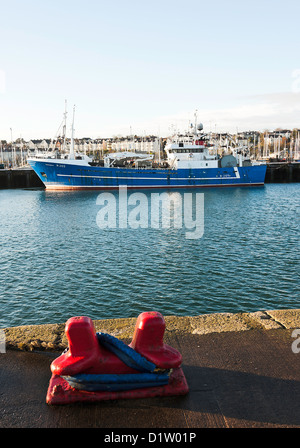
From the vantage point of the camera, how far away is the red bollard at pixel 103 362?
11.6 feet

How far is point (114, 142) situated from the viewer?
14000 centimetres

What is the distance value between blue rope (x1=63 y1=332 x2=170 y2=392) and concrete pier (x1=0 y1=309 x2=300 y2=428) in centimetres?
15

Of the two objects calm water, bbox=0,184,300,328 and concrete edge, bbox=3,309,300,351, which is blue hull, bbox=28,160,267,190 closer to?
calm water, bbox=0,184,300,328

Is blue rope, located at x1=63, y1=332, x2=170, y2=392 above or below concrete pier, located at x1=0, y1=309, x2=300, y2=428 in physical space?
above

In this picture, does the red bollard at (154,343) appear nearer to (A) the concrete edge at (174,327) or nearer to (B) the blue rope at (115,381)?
(B) the blue rope at (115,381)

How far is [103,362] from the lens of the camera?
3.71 metres

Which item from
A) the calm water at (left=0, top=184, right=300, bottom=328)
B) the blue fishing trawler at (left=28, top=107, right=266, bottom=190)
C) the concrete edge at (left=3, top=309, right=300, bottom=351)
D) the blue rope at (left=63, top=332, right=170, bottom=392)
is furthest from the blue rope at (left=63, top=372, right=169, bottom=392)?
the blue fishing trawler at (left=28, top=107, right=266, bottom=190)

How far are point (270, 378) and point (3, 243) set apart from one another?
15.8 m

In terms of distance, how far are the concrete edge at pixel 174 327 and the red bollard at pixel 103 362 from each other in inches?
36.9

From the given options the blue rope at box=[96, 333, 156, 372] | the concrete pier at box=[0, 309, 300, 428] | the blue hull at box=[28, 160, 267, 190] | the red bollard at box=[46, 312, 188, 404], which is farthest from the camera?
the blue hull at box=[28, 160, 267, 190]

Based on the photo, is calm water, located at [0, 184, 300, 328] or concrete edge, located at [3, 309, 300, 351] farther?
calm water, located at [0, 184, 300, 328]

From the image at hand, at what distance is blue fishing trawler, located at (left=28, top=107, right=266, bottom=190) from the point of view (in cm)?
4412

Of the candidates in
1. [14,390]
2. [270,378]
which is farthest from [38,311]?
[270,378]
